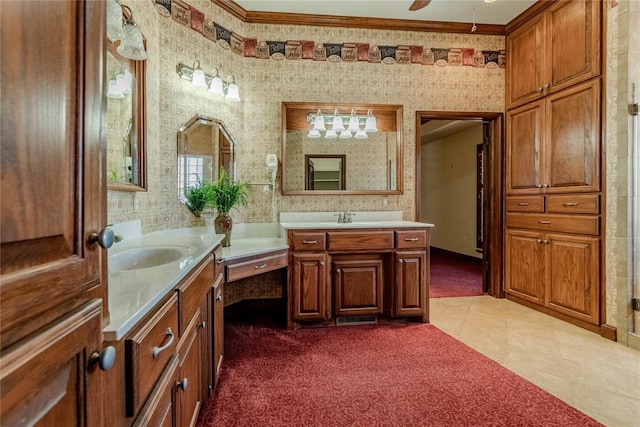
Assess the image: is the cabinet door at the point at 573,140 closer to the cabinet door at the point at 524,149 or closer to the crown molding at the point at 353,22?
the cabinet door at the point at 524,149

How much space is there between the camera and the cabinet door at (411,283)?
2.79 m

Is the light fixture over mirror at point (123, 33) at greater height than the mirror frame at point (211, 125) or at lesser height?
greater

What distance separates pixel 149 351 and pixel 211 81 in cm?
239

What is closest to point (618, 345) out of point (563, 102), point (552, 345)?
point (552, 345)

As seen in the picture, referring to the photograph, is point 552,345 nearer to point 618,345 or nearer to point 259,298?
point 618,345

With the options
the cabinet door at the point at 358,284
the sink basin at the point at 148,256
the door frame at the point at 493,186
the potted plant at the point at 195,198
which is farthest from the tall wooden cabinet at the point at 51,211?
the door frame at the point at 493,186

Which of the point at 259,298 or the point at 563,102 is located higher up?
the point at 563,102

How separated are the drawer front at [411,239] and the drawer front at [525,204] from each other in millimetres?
1179

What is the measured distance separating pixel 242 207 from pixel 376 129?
5.15 feet

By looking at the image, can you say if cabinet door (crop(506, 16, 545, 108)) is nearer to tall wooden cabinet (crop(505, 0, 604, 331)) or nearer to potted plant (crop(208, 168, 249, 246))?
tall wooden cabinet (crop(505, 0, 604, 331))

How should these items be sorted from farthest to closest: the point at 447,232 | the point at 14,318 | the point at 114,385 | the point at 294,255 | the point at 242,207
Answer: the point at 447,232
the point at 242,207
the point at 294,255
the point at 114,385
the point at 14,318

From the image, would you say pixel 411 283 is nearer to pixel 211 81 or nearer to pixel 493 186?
pixel 493 186

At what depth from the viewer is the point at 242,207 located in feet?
10.1

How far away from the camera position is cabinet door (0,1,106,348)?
373 millimetres
